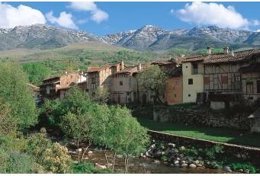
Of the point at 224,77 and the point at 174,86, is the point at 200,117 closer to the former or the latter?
the point at 224,77

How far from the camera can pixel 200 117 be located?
5703 centimetres

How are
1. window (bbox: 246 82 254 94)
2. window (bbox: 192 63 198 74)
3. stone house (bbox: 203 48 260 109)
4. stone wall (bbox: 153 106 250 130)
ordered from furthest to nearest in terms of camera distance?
window (bbox: 192 63 198 74)
stone house (bbox: 203 48 260 109)
window (bbox: 246 82 254 94)
stone wall (bbox: 153 106 250 130)

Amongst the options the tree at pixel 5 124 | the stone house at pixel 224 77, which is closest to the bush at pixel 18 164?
the tree at pixel 5 124

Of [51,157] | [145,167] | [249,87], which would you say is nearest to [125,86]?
[249,87]

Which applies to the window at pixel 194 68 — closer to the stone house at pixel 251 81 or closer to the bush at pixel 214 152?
the stone house at pixel 251 81

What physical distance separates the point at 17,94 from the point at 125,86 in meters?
24.5

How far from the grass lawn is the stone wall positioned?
96cm

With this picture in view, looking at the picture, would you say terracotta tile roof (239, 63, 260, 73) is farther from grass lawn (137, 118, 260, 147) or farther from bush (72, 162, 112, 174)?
bush (72, 162, 112, 174)

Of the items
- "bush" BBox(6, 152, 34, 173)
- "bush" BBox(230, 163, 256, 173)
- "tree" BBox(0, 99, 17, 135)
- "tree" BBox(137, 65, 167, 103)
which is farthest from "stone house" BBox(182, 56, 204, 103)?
"bush" BBox(6, 152, 34, 173)

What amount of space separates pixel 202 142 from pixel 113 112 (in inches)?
387

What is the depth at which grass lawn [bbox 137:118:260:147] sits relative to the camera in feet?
150

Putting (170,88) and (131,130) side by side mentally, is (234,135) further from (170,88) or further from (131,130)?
(170,88)

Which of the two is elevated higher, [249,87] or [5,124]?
[249,87]

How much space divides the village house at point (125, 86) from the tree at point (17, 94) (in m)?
22.0
